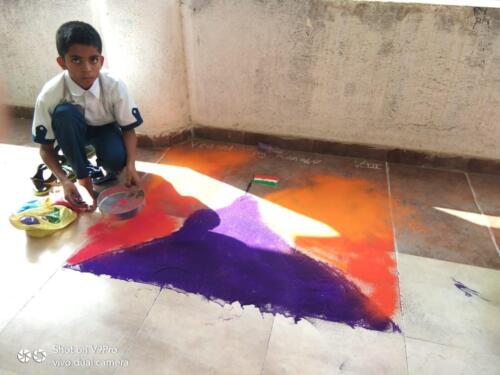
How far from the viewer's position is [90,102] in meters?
2.00

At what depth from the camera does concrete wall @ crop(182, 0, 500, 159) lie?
218 cm

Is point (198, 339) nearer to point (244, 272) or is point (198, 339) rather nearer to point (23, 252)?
point (244, 272)

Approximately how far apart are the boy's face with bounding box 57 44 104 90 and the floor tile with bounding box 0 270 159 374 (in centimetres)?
94

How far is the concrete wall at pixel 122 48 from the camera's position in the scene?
7.57ft

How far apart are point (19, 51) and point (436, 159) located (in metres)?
3.20

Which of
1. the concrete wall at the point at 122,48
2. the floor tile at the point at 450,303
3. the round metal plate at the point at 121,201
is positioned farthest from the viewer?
the concrete wall at the point at 122,48

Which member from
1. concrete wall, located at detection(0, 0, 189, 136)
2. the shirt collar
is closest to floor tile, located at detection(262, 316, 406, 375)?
the shirt collar

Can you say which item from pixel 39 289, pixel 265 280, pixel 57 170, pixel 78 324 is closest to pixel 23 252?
pixel 39 289

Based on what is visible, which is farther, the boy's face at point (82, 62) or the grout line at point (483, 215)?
the grout line at point (483, 215)

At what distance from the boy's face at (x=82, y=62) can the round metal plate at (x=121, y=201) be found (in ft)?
2.06

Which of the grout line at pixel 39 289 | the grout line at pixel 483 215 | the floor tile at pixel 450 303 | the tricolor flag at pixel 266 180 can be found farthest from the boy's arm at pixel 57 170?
the grout line at pixel 483 215

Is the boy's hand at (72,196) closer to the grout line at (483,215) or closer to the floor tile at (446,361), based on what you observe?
the floor tile at (446,361)

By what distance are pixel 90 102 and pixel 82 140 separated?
210 millimetres

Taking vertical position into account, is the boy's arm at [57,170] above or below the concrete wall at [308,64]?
below
